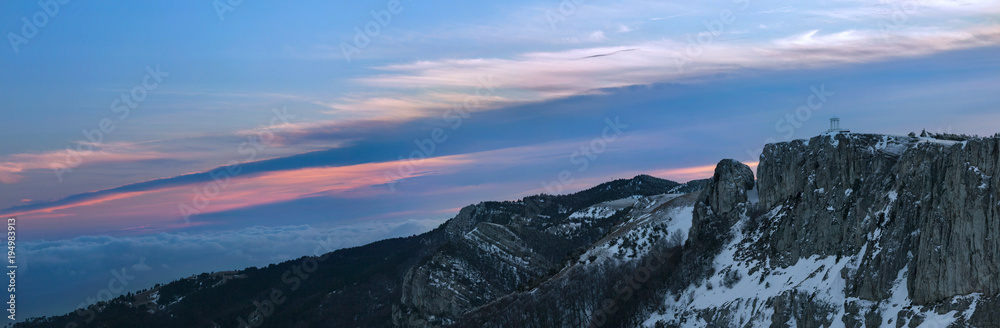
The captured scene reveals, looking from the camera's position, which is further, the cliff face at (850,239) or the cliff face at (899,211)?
the cliff face at (850,239)

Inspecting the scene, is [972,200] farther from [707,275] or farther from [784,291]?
[707,275]

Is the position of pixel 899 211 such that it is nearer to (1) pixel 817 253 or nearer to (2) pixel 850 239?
(2) pixel 850 239

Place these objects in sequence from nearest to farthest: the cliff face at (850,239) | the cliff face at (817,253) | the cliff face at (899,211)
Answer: the cliff face at (899,211), the cliff face at (850,239), the cliff face at (817,253)

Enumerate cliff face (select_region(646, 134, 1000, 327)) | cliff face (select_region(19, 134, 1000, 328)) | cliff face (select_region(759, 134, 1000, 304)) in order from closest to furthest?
cliff face (select_region(759, 134, 1000, 304))
cliff face (select_region(646, 134, 1000, 327))
cliff face (select_region(19, 134, 1000, 328))

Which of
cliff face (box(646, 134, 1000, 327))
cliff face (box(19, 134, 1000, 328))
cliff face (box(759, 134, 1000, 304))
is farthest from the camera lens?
cliff face (box(19, 134, 1000, 328))

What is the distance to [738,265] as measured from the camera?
403 feet

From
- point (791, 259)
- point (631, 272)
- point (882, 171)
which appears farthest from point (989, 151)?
point (631, 272)

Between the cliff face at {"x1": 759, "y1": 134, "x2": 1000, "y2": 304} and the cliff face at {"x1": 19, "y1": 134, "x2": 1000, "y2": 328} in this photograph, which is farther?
the cliff face at {"x1": 19, "y1": 134, "x2": 1000, "y2": 328}

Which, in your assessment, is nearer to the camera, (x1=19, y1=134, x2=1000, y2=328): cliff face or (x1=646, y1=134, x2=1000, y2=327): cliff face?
(x1=646, y1=134, x2=1000, y2=327): cliff face

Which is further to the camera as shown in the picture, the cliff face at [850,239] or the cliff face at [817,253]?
the cliff face at [817,253]

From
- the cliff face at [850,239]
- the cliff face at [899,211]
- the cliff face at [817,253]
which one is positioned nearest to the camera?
the cliff face at [899,211]

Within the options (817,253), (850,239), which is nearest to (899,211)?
(850,239)

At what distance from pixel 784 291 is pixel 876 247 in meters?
13.7

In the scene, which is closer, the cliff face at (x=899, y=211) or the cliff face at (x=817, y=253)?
the cliff face at (x=899, y=211)
